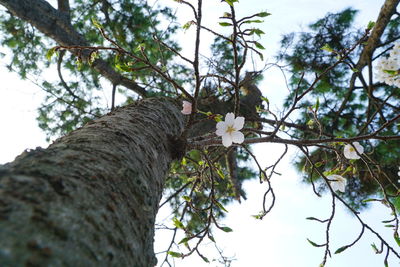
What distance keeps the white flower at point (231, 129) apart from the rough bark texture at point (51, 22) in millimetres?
1317

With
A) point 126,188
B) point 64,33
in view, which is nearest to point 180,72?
point 64,33

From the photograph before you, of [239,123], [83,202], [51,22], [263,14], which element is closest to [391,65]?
[263,14]

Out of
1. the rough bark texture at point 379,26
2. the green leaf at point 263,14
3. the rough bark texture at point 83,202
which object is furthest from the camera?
the rough bark texture at point 379,26

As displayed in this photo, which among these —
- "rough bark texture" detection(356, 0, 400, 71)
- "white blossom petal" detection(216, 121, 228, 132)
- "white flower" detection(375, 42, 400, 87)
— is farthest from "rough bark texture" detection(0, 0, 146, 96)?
"rough bark texture" detection(356, 0, 400, 71)

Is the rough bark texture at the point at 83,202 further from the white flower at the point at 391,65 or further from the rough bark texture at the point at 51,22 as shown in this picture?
the rough bark texture at the point at 51,22

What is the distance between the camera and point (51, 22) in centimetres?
235

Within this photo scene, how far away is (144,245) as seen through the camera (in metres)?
0.56

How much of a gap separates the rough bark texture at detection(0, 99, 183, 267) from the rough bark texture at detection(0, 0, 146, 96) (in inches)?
65.8

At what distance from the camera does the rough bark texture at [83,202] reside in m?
0.33

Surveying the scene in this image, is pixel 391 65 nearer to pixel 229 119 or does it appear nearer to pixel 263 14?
pixel 263 14

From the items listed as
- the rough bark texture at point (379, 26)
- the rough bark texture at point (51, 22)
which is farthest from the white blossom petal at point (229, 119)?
the rough bark texture at point (379, 26)

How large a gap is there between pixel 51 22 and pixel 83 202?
2441mm

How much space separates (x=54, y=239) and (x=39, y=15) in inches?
99.0

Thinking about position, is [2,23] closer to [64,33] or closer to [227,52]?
[64,33]
